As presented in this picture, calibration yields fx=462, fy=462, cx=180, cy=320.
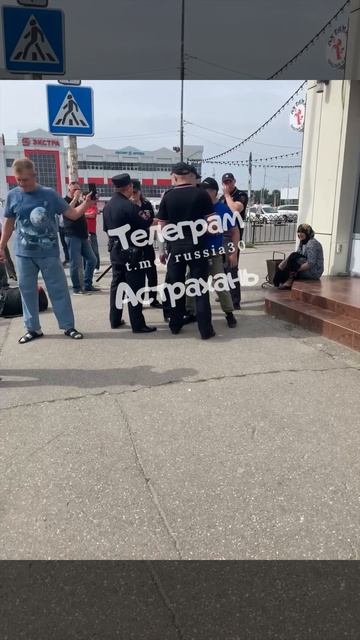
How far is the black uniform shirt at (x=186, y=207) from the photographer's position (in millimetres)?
5027

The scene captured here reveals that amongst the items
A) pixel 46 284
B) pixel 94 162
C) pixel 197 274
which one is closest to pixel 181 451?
pixel 197 274

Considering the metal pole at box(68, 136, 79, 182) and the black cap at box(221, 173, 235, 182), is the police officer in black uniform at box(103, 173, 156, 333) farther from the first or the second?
the metal pole at box(68, 136, 79, 182)

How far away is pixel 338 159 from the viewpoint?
289 inches

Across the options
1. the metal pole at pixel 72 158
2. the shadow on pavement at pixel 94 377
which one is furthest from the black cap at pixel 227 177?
the metal pole at pixel 72 158

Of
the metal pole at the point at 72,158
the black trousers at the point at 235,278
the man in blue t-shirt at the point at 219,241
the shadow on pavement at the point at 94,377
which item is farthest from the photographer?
the metal pole at the point at 72,158

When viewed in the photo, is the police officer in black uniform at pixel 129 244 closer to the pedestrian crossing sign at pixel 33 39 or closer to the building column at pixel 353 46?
the pedestrian crossing sign at pixel 33 39

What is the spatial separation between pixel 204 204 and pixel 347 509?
3478 millimetres

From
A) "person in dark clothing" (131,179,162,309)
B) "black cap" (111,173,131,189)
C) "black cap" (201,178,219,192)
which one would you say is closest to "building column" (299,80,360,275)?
"black cap" (201,178,219,192)

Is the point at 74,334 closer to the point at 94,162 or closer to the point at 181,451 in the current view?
the point at 181,451

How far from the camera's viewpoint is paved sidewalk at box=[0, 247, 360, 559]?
7.55 feet

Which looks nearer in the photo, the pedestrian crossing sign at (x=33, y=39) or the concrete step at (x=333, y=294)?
the pedestrian crossing sign at (x=33, y=39)

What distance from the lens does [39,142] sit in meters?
70.2

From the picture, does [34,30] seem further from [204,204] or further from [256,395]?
[256,395]
